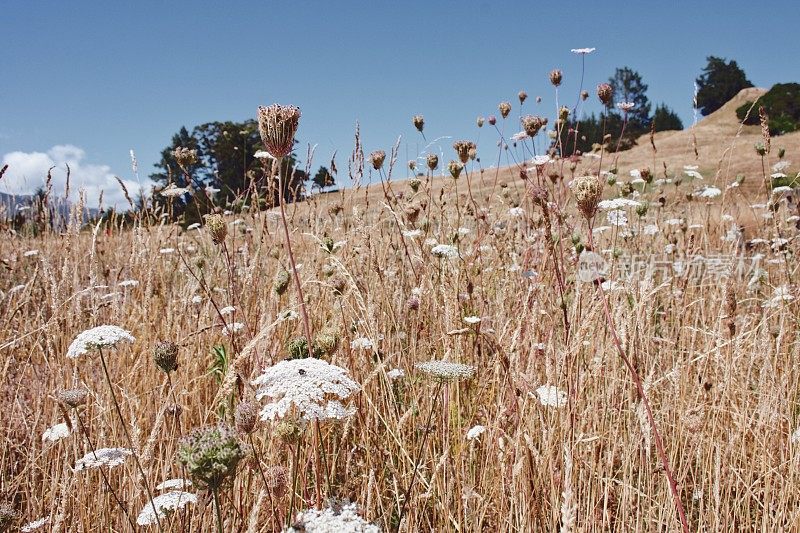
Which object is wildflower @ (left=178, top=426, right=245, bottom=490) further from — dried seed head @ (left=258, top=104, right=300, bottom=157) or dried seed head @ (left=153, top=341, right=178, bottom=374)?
dried seed head @ (left=258, top=104, right=300, bottom=157)

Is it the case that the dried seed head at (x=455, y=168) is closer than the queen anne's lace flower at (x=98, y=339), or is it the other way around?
the queen anne's lace flower at (x=98, y=339)

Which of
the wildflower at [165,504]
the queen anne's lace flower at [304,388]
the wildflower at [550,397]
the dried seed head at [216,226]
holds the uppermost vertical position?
the dried seed head at [216,226]

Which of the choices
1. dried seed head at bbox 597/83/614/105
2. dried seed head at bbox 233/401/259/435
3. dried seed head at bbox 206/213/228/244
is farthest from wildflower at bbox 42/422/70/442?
dried seed head at bbox 597/83/614/105

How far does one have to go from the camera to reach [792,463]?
1631 millimetres

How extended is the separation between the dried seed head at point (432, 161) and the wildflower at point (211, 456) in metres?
2.45

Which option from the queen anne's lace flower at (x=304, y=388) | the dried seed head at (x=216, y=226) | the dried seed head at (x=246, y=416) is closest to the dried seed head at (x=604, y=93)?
the dried seed head at (x=216, y=226)

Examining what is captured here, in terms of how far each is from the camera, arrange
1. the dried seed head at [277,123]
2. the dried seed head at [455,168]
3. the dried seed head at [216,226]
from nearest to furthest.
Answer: the dried seed head at [277,123], the dried seed head at [216,226], the dried seed head at [455,168]

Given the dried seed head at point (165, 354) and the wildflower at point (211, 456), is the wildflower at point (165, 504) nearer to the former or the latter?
the dried seed head at point (165, 354)

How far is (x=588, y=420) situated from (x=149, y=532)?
1427 mm

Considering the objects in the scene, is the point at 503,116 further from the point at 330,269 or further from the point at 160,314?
the point at 160,314

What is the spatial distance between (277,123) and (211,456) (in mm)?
705

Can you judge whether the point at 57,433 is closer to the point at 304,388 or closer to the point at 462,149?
the point at 304,388

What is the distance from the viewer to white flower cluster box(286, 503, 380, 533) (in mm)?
1000

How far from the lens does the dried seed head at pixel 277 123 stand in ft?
4.08
